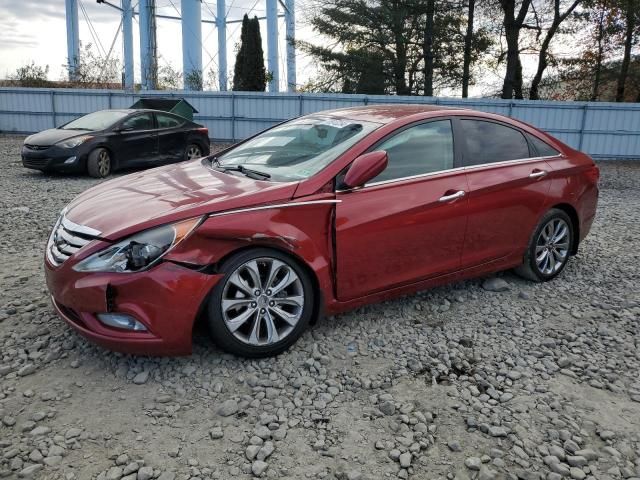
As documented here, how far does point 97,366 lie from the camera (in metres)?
3.36

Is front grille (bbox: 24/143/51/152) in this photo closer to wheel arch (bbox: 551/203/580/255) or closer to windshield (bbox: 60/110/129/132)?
windshield (bbox: 60/110/129/132)

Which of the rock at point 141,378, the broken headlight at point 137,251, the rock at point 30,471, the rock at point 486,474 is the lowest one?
the rock at point 486,474

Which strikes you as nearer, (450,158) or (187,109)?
(450,158)

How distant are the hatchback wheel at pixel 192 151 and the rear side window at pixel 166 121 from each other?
0.56 metres

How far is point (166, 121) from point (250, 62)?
1495 centimetres

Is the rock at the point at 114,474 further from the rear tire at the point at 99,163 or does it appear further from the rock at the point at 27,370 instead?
the rear tire at the point at 99,163

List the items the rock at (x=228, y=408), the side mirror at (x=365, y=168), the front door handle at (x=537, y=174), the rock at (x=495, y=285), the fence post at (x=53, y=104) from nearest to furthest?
the rock at (x=228, y=408), the side mirror at (x=365, y=168), the front door handle at (x=537, y=174), the rock at (x=495, y=285), the fence post at (x=53, y=104)

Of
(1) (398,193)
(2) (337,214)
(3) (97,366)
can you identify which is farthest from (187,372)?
(1) (398,193)

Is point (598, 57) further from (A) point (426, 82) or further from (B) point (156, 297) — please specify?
(B) point (156, 297)

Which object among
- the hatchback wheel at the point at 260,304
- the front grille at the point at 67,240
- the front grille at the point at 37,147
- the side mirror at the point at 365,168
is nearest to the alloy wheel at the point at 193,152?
the front grille at the point at 37,147

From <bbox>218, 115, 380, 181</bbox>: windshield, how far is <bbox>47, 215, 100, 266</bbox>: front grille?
3.84 ft

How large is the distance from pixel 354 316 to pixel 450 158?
1363mm

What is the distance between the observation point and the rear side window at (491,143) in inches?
173

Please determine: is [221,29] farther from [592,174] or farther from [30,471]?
[30,471]
